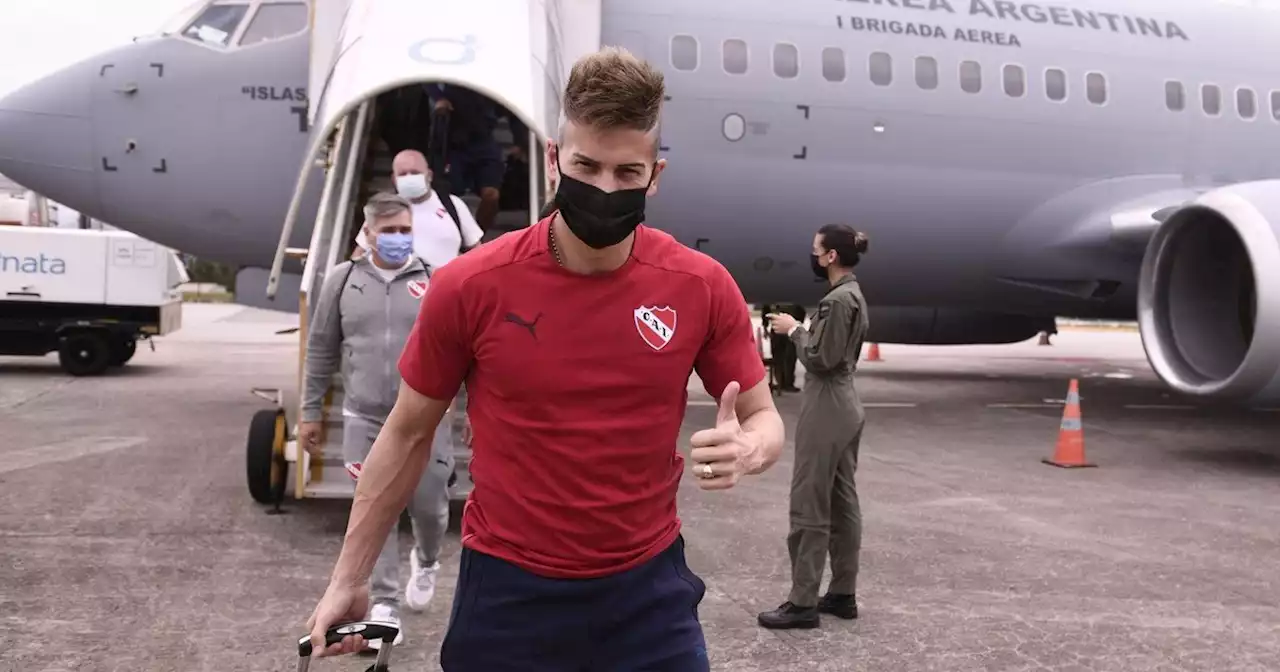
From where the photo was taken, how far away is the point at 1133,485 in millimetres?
8281

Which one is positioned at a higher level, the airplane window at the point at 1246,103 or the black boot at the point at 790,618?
the airplane window at the point at 1246,103

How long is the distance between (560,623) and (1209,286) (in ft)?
31.3

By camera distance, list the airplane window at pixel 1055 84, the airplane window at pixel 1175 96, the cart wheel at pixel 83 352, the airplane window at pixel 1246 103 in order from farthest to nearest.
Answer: the cart wheel at pixel 83 352 < the airplane window at pixel 1246 103 < the airplane window at pixel 1175 96 < the airplane window at pixel 1055 84

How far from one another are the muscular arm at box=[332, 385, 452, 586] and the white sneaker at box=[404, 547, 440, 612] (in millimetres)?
2752

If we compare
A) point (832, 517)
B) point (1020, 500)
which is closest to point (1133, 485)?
point (1020, 500)

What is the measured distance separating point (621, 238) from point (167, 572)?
4125mm

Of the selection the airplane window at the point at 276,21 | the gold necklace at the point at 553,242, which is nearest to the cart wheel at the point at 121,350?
the airplane window at the point at 276,21

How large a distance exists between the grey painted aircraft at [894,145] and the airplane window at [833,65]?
0.02 m

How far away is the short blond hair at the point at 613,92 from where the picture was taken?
190 cm

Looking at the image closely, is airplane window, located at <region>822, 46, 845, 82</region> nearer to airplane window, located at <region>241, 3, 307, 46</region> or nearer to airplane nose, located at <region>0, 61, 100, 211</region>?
airplane window, located at <region>241, 3, 307, 46</region>

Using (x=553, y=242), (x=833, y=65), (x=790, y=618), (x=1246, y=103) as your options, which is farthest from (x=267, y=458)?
(x=1246, y=103)

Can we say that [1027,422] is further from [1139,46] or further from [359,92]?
[359,92]

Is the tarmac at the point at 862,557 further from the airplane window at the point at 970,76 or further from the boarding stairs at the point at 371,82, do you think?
the airplane window at the point at 970,76

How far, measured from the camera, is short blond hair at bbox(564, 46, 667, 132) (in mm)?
1896
